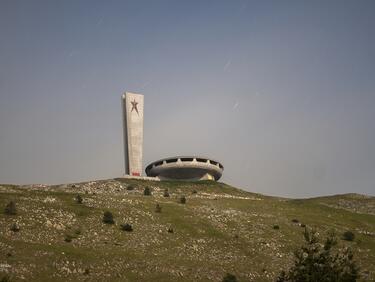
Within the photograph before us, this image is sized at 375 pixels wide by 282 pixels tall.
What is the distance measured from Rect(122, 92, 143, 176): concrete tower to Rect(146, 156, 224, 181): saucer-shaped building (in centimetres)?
735

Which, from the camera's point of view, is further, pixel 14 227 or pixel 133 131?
pixel 133 131

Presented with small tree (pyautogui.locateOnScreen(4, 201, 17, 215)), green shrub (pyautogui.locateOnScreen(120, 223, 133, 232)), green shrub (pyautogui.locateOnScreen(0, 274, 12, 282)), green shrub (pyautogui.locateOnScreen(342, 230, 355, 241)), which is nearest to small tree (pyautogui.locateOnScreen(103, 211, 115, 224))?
green shrub (pyautogui.locateOnScreen(120, 223, 133, 232))

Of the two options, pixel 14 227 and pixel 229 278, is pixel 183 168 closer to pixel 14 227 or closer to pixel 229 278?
pixel 14 227

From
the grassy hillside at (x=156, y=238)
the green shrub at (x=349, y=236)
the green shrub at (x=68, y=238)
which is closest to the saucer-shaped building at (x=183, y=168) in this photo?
the grassy hillside at (x=156, y=238)

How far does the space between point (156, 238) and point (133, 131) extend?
212ft

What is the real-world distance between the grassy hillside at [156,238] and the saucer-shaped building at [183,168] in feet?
120

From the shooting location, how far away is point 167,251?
178ft

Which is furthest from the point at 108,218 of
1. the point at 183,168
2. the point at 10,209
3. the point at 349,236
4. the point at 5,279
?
the point at 183,168

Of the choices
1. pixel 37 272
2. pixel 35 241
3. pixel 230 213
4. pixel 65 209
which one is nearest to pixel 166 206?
pixel 230 213

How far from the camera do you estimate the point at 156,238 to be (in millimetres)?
58500

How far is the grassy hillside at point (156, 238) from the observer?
47.0 meters

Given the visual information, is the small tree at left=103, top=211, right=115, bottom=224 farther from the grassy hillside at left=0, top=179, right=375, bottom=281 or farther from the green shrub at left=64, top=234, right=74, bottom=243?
the green shrub at left=64, top=234, right=74, bottom=243

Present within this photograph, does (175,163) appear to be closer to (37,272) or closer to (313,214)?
(313,214)

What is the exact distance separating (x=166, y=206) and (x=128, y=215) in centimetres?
958
